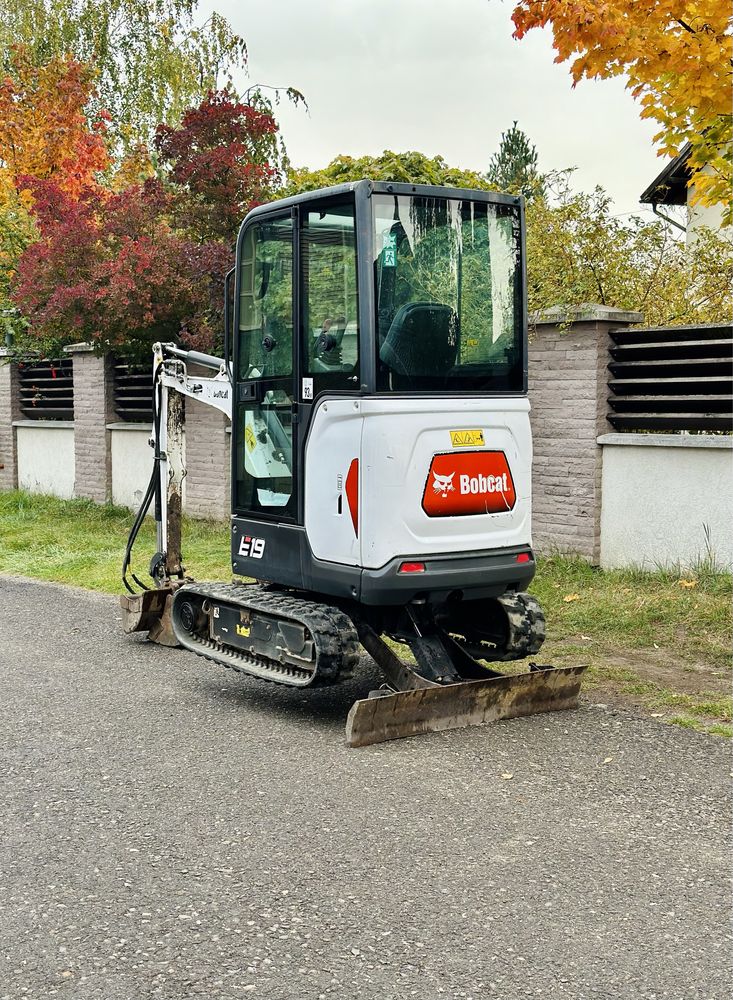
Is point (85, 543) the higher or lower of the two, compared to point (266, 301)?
lower

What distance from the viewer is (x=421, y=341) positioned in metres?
6.10

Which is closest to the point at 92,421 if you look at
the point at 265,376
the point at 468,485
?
the point at 265,376

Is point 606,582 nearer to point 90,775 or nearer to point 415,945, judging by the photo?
point 90,775

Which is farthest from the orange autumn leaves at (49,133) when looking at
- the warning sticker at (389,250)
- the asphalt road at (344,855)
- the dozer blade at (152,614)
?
the asphalt road at (344,855)

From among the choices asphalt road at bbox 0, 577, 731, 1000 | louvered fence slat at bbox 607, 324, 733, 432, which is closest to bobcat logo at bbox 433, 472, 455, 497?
asphalt road at bbox 0, 577, 731, 1000

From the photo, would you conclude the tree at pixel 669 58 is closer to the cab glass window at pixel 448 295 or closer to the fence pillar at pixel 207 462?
the cab glass window at pixel 448 295

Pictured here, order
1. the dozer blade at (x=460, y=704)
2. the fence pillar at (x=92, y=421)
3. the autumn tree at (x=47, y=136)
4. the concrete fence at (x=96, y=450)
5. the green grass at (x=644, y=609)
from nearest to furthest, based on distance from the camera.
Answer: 1. the dozer blade at (x=460, y=704)
2. the green grass at (x=644, y=609)
3. the concrete fence at (x=96, y=450)
4. the fence pillar at (x=92, y=421)
5. the autumn tree at (x=47, y=136)

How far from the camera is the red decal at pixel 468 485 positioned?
609 centimetres

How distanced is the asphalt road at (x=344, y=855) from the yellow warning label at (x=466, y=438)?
1.51 meters

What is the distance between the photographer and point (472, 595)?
20.9ft

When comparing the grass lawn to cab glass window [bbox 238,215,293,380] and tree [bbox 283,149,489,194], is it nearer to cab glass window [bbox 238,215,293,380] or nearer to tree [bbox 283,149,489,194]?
cab glass window [bbox 238,215,293,380]

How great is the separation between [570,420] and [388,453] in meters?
4.20

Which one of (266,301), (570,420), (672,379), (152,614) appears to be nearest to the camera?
(266,301)

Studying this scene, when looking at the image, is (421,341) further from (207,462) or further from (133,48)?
(133,48)
